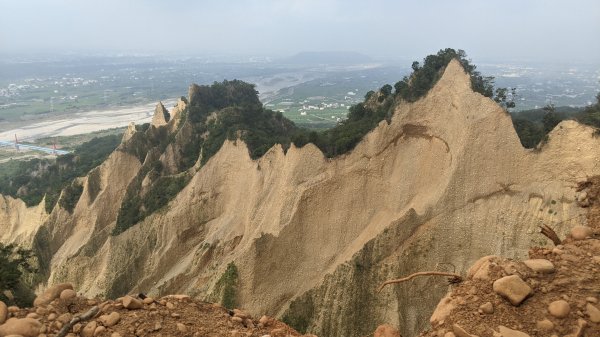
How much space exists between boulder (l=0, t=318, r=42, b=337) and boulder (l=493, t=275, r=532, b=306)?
8349mm

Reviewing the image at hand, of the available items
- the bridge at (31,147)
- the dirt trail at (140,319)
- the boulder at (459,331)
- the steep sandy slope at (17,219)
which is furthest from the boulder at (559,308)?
the bridge at (31,147)

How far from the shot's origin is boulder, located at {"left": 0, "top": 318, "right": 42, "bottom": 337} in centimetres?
750

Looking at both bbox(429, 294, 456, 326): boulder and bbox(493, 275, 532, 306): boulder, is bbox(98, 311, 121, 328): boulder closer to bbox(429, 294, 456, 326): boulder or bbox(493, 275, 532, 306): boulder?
bbox(429, 294, 456, 326): boulder

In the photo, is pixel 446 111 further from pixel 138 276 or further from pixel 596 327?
pixel 138 276

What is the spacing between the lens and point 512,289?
763 centimetres

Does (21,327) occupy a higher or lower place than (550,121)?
lower

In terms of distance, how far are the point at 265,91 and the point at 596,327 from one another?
500ft

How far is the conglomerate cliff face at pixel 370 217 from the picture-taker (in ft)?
57.8

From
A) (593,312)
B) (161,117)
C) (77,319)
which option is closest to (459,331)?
(593,312)

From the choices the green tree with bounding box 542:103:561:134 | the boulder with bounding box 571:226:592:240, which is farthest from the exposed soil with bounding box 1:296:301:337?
the green tree with bounding box 542:103:561:134

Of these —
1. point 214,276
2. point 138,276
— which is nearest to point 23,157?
point 138,276

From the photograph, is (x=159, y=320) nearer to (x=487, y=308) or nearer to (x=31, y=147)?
(x=487, y=308)

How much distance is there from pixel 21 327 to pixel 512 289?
344 inches

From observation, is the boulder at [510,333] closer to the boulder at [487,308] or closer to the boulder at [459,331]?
the boulder at [487,308]
